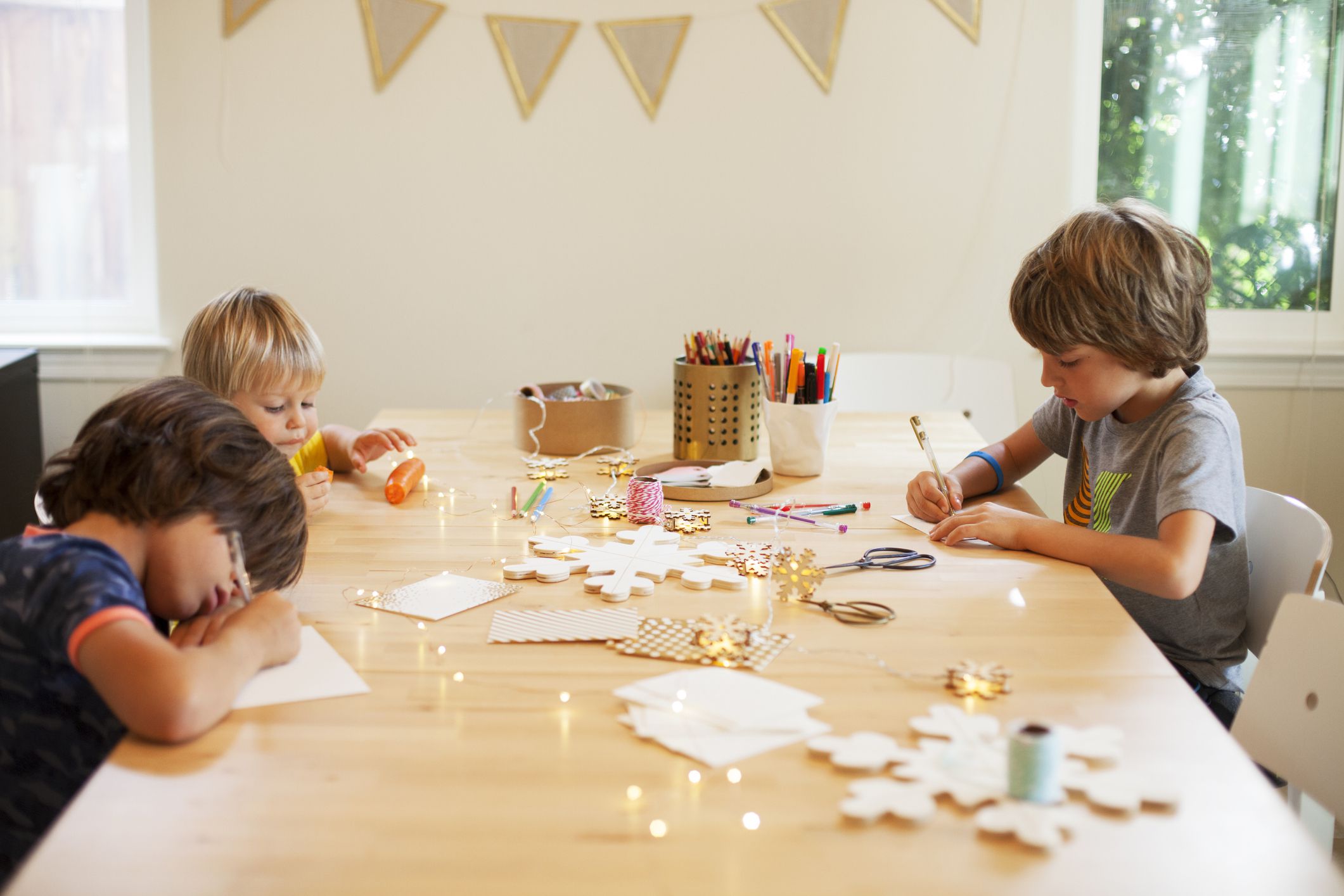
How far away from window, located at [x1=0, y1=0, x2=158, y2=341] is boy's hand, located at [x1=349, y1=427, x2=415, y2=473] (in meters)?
1.52

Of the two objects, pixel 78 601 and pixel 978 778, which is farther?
pixel 78 601

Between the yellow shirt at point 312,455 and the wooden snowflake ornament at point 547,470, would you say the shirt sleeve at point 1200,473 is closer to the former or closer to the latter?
the wooden snowflake ornament at point 547,470

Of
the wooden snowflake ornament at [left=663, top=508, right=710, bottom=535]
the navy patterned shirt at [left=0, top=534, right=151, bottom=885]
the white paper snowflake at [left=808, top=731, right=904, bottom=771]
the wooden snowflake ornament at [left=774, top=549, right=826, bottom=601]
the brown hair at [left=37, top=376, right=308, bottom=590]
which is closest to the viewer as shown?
the white paper snowflake at [left=808, top=731, right=904, bottom=771]

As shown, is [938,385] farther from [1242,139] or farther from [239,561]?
[239,561]

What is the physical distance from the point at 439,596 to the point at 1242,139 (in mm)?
2490

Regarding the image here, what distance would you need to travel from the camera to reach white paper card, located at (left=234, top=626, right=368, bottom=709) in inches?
32.3

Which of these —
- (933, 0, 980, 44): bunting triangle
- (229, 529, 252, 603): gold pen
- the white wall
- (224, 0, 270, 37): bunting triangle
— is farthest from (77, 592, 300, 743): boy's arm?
(933, 0, 980, 44): bunting triangle

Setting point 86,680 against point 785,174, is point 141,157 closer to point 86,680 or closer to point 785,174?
point 785,174

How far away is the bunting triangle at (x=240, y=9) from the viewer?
264cm

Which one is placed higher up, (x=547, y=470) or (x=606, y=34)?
(x=606, y=34)

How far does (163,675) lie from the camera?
74cm

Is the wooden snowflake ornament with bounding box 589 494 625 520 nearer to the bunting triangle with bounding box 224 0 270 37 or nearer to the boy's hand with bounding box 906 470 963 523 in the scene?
the boy's hand with bounding box 906 470 963 523

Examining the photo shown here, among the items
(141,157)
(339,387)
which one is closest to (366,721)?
(339,387)

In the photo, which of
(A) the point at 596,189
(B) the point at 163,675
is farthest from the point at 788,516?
(A) the point at 596,189
